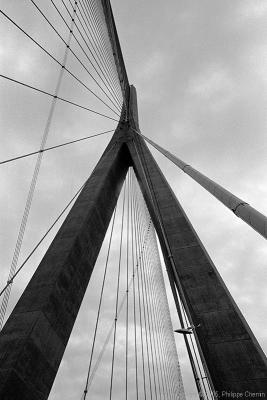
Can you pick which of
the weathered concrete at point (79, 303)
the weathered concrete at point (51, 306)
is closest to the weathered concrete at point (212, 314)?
the weathered concrete at point (79, 303)

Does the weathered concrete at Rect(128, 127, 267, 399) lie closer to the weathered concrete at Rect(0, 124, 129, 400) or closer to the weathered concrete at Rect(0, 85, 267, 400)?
the weathered concrete at Rect(0, 85, 267, 400)

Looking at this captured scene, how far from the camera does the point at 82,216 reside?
10.7 meters

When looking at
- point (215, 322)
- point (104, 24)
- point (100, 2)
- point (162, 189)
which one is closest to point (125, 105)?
point (104, 24)

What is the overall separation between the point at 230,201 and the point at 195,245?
7.39 meters

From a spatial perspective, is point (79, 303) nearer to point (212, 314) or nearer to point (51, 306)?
point (51, 306)

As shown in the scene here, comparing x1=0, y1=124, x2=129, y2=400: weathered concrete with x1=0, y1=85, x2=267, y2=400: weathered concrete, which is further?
x1=0, y1=85, x2=267, y2=400: weathered concrete

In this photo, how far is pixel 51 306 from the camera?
7605mm

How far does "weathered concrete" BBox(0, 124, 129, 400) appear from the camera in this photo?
20.7 ft

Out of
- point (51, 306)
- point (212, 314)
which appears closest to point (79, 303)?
point (51, 306)

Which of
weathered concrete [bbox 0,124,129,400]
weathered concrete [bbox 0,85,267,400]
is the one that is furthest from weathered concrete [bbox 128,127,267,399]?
weathered concrete [bbox 0,124,129,400]

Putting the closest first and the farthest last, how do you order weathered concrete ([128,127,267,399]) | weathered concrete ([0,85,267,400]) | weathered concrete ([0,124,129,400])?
weathered concrete ([0,124,129,400]) → weathered concrete ([0,85,267,400]) → weathered concrete ([128,127,267,399])

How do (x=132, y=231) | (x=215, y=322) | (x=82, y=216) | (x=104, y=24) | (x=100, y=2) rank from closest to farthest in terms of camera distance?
(x=215, y=322) → (x=82, y=216) → (x=100, y=2) → (x=104, y=24) → (x=132, y=231)

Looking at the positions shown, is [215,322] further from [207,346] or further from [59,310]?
[59,310]

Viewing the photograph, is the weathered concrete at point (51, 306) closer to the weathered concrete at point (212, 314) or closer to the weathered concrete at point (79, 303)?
the weathered concrete at point (79, 303)
